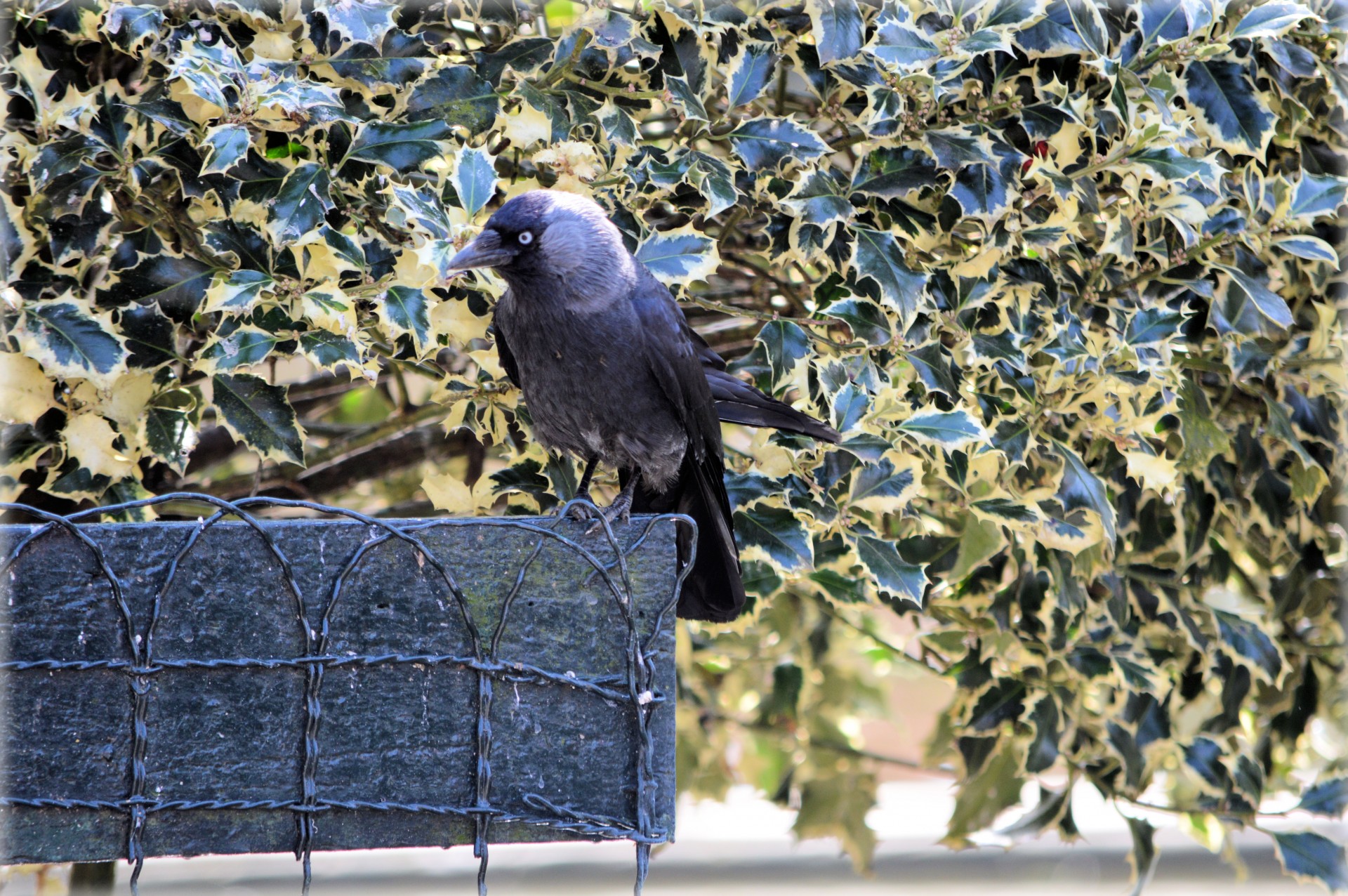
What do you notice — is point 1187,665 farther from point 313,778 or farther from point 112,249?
point 112,249

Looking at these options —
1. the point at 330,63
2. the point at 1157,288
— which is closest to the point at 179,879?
the point at 330,63

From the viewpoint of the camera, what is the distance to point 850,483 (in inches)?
90.6

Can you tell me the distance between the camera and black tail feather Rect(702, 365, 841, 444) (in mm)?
2256

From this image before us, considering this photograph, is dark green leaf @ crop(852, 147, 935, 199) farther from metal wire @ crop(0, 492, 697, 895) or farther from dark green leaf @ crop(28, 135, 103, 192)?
dark green leaf @ crop(28, 135, 103, 192)

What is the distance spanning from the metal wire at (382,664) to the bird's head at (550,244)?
0.66 meters

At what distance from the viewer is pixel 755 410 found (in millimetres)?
2420

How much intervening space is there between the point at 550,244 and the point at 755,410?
1.75 ft

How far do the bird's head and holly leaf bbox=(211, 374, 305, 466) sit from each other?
45cm

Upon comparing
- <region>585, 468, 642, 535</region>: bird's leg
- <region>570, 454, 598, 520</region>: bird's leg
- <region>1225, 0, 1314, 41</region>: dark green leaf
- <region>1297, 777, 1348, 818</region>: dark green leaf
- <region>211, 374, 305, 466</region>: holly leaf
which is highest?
<region>1225, 0, 1314, 41</region>: dark green leaf

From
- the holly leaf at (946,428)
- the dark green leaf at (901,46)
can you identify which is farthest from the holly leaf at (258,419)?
the dark green leaf at (901,46)

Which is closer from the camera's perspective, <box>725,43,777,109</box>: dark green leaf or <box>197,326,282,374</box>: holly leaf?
<box>197,326,282,374</box>: holly leaf

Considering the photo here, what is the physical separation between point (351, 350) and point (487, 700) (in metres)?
0.73

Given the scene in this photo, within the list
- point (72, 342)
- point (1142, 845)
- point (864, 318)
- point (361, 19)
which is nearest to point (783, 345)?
point (864, 318)

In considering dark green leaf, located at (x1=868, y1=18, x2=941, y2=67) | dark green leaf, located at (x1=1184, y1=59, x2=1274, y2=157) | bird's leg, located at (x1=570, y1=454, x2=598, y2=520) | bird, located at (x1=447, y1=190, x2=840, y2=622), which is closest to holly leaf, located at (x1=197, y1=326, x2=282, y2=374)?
bird, located at (x1=447, y1=190, x2=840, y2=622)
